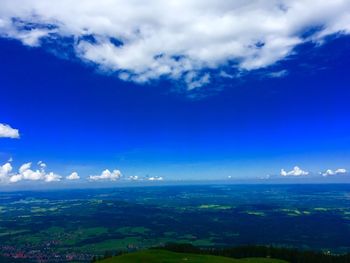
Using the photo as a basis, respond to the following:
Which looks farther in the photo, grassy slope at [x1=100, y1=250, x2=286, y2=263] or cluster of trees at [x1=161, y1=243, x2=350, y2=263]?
cluster of trees at [x1=161, y1=243, x2=350, y2=263]

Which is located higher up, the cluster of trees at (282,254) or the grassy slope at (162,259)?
the grassy slope at (162,259)

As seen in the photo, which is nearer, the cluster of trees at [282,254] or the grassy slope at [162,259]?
the grassy slope at [162,259]

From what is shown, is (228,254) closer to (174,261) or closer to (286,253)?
(286,253)

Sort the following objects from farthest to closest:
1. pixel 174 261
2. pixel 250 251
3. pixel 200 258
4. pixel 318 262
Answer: pixel 250 251 < pixel 318 262 < pixel 200 258 < pixel 174 261

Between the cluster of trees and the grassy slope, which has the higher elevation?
the grassy slope

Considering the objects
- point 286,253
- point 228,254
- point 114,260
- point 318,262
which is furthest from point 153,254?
point 318,262

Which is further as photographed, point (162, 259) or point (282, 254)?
point (282, 254)

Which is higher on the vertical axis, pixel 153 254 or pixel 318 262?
pixel 153 254

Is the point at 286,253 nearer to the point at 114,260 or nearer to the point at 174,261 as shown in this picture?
the point at 174,261

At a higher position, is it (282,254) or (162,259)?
(162,259)

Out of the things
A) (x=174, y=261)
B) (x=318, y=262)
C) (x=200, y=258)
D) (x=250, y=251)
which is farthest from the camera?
(x=250, y=251)

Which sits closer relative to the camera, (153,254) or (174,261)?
(174,261)
